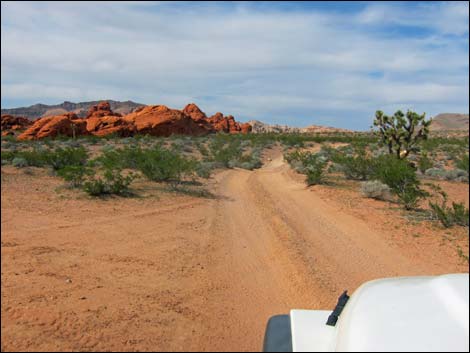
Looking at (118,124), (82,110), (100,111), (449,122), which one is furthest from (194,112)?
(449,122)

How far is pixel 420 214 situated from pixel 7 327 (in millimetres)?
8944

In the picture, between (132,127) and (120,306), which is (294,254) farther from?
(132,127)

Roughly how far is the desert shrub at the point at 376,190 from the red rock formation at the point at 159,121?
4149 centimetres

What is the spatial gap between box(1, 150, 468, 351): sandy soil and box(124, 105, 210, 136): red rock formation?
1621 inches

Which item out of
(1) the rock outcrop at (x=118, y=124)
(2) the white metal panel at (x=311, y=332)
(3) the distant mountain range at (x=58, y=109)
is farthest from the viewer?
(3) the distant mountain range at (x=58, y=109)

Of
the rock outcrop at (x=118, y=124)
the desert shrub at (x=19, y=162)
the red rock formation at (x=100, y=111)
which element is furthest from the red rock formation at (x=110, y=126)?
the desert shrub at (x=19, y=162)

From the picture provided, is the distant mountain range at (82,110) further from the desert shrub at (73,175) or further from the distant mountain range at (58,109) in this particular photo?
the desert shrub at (73,175)

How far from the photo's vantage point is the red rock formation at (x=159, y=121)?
2015 inches

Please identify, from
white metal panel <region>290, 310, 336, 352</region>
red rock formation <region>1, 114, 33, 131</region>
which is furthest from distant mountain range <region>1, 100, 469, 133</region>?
white metal panel <region>290, 310, 336, 352</region>

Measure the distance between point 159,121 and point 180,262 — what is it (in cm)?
4834

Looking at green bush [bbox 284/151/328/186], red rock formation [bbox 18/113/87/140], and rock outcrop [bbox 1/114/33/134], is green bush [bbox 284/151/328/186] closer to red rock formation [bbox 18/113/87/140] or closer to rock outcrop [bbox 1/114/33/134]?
red rock formation [bbox 18/113/87/140]

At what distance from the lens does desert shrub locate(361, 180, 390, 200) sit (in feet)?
37.5

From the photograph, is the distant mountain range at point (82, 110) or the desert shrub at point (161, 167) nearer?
the desert shrub at point (161, 167)

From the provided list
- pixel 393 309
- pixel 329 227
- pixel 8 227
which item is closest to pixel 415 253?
pixel 329 227
